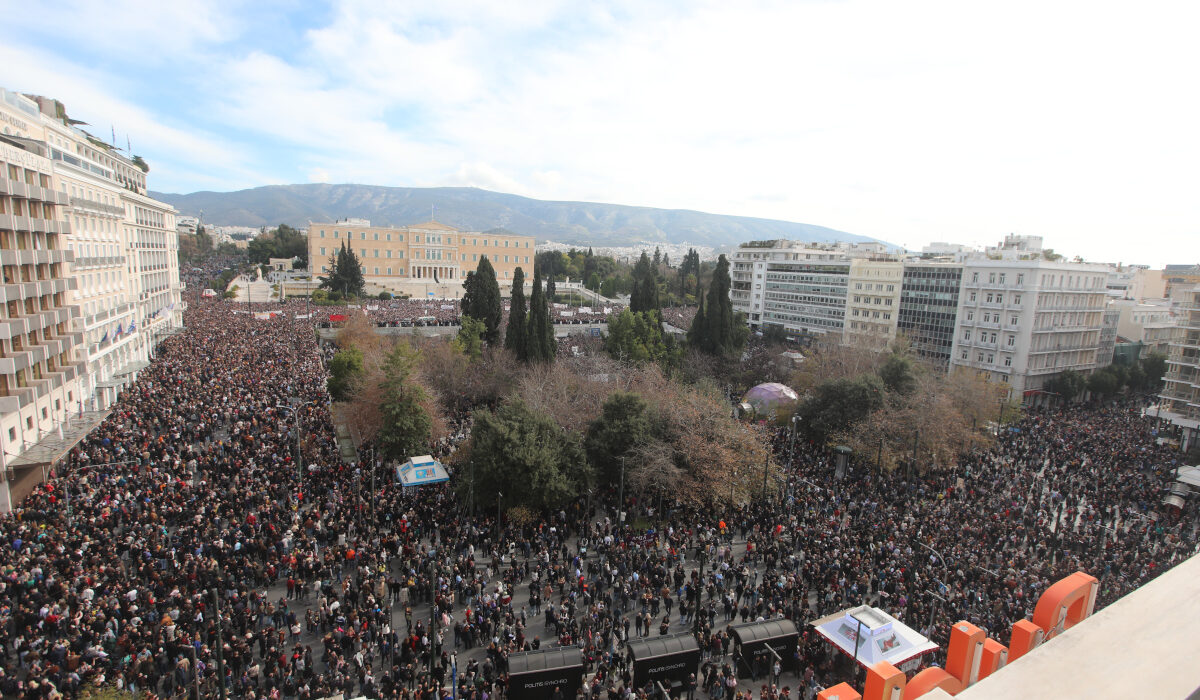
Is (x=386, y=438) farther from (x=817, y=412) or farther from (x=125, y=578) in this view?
(x=817, y=412)

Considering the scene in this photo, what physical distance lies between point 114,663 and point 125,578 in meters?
3.03

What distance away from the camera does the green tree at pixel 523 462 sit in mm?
20312

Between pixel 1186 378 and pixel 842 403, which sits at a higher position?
pixel 1186 378

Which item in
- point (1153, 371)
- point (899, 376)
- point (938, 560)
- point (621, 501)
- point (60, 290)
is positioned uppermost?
point (60, 290)

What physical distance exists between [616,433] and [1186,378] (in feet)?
117

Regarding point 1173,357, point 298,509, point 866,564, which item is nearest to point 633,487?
point 866,564

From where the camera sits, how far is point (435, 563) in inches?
644

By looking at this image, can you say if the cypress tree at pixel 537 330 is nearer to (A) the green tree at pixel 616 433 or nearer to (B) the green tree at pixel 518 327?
(B) the green tree at pixel 518 327

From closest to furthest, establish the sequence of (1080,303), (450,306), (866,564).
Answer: (866,564)
(1080,303)
(450,306)

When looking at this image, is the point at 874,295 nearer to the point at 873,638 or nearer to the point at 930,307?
the point at 930,307

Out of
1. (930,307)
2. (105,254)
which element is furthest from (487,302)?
(930,307)

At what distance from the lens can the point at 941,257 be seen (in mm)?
58469

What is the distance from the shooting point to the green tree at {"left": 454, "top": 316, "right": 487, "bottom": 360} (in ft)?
129

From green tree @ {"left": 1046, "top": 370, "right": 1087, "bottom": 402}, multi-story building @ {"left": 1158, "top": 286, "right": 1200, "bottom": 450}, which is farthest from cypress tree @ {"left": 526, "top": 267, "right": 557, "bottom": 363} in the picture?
green tree @ {"left": 1046, "top": 370, "right": 1087, "bottom": 402}
